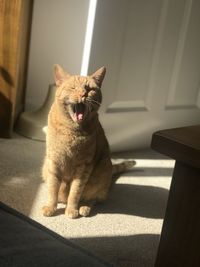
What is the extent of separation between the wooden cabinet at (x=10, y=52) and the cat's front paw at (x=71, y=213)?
763 mm

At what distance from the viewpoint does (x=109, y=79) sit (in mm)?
1899

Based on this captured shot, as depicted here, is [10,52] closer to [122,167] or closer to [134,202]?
[122,167]

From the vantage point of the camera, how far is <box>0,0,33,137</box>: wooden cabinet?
183 centimetres

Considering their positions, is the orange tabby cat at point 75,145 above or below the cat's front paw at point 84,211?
above

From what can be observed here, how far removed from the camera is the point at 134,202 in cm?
158

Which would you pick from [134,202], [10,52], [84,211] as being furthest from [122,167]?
[10,52]

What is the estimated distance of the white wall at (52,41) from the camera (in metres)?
2.19

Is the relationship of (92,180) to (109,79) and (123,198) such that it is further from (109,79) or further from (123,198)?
(109,79)

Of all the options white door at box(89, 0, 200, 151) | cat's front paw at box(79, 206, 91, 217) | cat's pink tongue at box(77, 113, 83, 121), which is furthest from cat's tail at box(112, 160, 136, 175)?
cat's pink tongue at box(77, 113, 83, 121)

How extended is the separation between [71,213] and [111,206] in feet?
0.66

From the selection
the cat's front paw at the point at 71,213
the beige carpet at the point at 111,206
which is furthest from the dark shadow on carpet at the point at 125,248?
the cat's front paw at the point at 71,213

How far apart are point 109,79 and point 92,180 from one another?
0.63 metres

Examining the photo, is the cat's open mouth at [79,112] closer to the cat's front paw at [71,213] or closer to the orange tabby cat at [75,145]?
the orange tabby cat at [75,145]

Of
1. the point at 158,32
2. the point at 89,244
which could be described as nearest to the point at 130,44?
the point at 158,32
